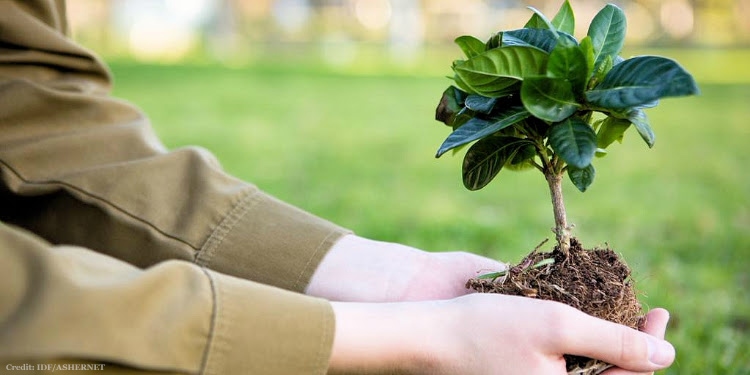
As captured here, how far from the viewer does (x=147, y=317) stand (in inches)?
41.8

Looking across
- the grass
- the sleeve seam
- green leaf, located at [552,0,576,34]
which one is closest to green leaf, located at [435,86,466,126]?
green leaf, located at [552,0,576,34]

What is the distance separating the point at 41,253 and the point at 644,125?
94cm

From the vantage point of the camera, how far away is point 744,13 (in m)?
17.6

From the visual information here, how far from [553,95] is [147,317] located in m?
0.70

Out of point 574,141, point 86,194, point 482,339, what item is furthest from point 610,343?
point 86,194

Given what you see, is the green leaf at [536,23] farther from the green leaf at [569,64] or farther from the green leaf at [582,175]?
the green leaf at [582,175]

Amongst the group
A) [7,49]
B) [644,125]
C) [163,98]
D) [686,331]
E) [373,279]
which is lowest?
[163,98]

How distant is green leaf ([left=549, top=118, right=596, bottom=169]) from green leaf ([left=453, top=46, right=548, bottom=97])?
0.34 feet

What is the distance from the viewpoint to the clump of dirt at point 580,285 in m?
1.32

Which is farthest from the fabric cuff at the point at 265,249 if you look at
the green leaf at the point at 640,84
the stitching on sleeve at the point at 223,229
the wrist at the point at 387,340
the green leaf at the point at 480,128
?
the green leaf at the point at 640,84

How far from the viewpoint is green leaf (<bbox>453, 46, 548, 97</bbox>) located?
1268mm

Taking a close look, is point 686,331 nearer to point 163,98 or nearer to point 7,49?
point 7,49

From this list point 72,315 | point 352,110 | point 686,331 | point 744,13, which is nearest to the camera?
point 72,315

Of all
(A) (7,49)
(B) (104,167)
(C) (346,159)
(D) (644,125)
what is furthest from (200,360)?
(C) (346,159)
